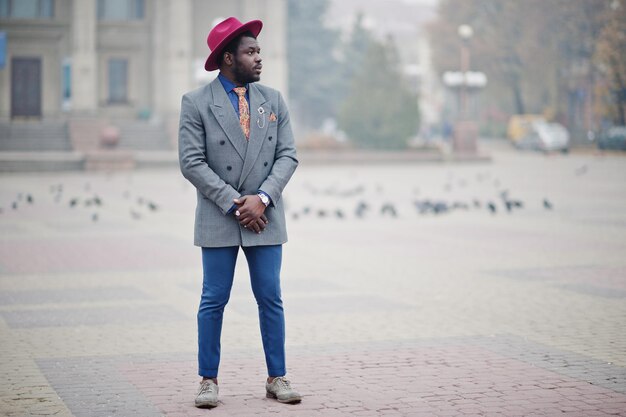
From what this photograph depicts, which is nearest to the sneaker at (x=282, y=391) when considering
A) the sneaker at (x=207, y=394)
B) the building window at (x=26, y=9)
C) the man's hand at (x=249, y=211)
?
the sneaker at (x=207, y=394)

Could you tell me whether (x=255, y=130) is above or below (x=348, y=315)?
above

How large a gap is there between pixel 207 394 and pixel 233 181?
3.82 feet

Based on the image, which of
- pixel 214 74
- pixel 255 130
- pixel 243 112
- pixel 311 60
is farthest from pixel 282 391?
pixel 311 60

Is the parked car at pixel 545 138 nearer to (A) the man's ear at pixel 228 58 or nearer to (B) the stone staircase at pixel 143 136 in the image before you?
(B) the stone staircase at pixel 143 136

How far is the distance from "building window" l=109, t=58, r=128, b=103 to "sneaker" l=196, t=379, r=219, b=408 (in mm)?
51424

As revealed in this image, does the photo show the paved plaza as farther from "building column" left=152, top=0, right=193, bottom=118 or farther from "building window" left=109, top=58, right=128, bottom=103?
"building window" left=109, top=58, right=128, bottom=103

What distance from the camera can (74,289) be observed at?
36.1 ft

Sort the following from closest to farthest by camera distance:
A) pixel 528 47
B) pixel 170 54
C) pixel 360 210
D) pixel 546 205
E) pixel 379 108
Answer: pixel 360 210 → pixel 546 205 → pixel 379 108 → pixel 170 54 → pixel 528 47

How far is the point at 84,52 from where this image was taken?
53.2m

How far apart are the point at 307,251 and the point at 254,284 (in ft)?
26.4

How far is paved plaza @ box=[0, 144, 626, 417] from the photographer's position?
21.4ft

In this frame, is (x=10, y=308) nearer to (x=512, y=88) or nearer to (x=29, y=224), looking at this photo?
(x=29, y=224)

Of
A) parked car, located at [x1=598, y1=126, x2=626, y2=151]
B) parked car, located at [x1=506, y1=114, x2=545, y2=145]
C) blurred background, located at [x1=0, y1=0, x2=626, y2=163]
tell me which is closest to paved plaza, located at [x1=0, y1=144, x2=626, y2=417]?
blurred background, located at [x1=0, y1=0, x2=626, y2=163]

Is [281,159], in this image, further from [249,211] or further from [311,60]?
[311,60]
